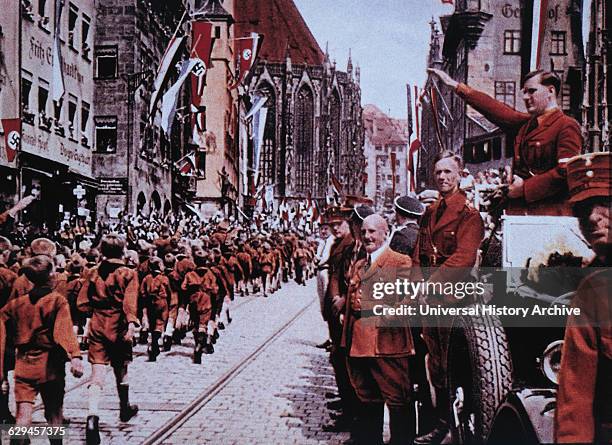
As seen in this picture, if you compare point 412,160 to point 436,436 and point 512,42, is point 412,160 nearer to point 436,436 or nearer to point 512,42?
point 512,42

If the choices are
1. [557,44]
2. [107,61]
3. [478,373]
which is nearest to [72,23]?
[107,61]

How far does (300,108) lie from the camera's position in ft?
25.8

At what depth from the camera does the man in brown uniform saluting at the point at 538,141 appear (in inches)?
166

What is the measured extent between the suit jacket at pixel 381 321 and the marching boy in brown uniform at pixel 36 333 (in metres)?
1.63

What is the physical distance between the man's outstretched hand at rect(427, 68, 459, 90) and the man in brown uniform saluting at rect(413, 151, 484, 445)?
43 centimetres

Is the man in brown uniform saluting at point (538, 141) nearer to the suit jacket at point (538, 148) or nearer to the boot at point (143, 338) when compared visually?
the suit jacket at point (538, 148)

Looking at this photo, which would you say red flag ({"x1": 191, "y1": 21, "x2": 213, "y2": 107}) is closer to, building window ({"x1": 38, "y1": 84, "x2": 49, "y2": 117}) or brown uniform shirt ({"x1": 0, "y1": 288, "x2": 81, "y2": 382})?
building window ({"x1": 38, "y1": 84, "x2": 49, "y2": 117})

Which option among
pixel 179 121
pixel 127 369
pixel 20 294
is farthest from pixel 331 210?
pixel 20 294

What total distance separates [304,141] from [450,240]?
10.4 feet

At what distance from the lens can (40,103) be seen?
591cm

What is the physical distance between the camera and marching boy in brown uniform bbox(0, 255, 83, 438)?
15.1 ft

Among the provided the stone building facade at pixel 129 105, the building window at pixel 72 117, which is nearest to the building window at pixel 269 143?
the stone building facade at pixel 129 105

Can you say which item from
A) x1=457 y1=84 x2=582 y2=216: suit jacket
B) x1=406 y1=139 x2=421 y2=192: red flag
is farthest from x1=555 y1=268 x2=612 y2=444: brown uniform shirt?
x1=406 y1=139 x2=421 y2=192: red flag

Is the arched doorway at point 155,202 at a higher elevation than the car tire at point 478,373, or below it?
higher
